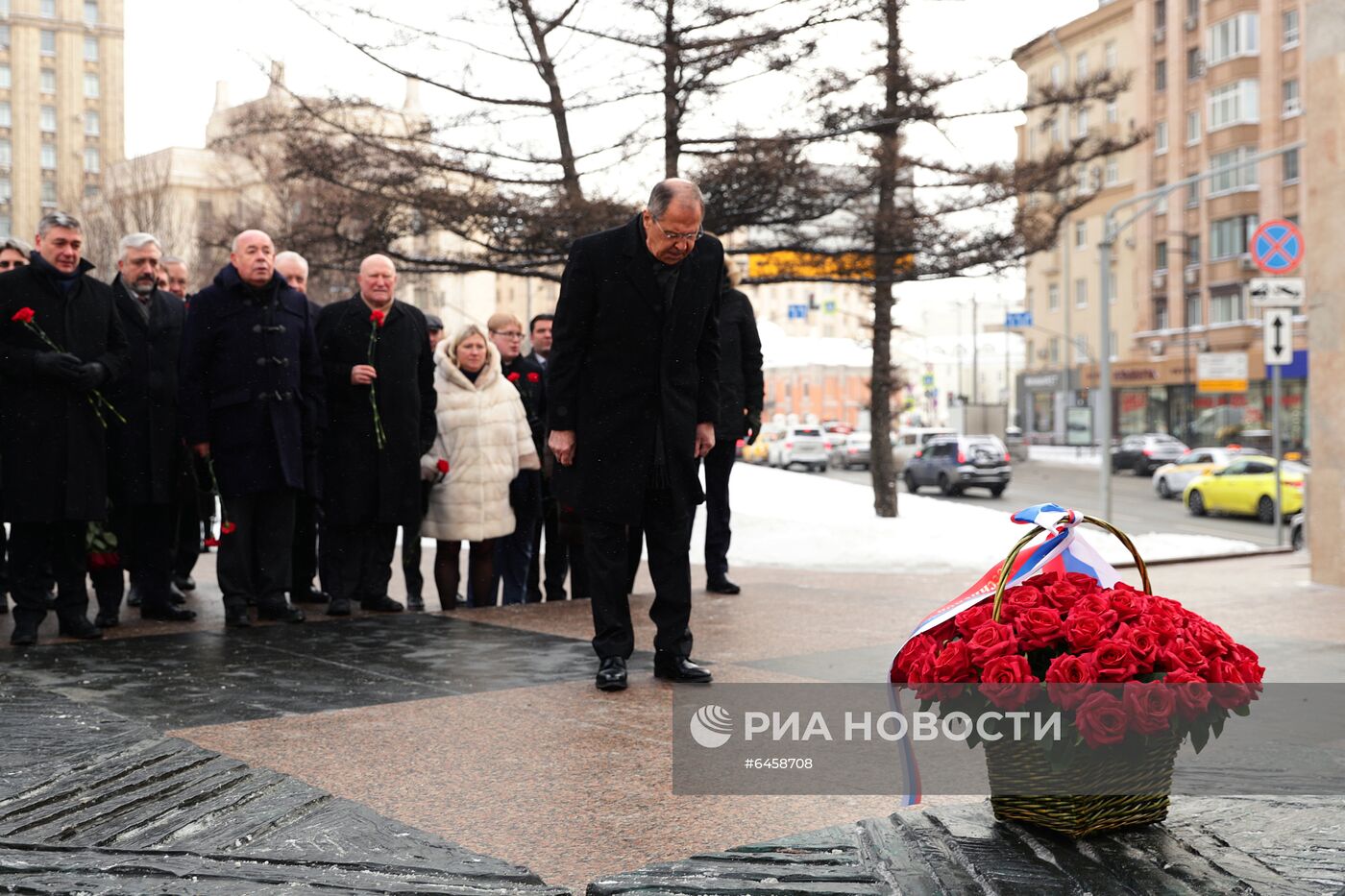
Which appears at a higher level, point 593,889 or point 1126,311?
point 1126,311

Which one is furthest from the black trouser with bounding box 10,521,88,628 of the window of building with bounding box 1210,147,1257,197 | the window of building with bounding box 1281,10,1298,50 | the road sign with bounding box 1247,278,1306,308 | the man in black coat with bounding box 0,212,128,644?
the window of building with bounding box 1281,10,1298,50

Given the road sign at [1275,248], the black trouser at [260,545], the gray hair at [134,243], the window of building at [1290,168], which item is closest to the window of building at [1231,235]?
the window of building at [1290,168]

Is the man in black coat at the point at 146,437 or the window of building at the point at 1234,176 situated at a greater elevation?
the window of building at the point at 1234,176

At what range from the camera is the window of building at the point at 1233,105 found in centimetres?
5534

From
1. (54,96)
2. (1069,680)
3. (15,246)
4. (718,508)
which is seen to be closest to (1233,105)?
(718,508)

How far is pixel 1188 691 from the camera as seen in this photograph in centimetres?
294

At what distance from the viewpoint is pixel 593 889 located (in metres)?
3.06

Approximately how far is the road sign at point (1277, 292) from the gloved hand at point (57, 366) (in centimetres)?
1333

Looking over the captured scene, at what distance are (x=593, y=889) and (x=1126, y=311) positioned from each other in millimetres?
67248

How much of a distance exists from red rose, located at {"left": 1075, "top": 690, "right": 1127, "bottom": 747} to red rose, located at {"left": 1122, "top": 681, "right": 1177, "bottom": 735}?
2cm

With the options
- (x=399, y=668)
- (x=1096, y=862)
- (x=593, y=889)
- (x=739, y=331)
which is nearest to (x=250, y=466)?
(x=399, y=668)

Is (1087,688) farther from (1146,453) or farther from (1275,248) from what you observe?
(1146,453)

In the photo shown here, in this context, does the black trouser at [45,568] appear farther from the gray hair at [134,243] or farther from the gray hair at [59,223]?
the gray hair at [134,243]

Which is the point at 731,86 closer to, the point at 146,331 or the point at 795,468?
the point at 146,331
